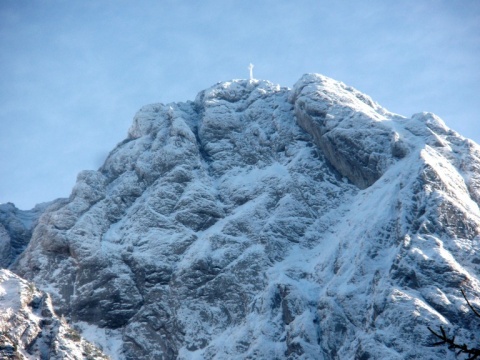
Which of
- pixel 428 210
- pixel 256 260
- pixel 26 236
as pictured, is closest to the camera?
pixel 428 210

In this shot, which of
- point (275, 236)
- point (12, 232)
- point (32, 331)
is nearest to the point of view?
point (32, 331)

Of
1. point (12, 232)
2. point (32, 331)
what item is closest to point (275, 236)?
point (32, 331)

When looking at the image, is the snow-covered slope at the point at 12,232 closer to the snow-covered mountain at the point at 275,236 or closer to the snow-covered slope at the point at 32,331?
the snow-covered mountain at the point at 275,236

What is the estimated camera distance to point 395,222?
67.2 metres

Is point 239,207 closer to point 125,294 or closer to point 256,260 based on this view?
point 256,260

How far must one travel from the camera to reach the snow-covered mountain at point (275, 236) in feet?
202

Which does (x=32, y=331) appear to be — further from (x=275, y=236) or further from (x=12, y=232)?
(x=12, y=232)

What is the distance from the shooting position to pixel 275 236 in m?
78.2

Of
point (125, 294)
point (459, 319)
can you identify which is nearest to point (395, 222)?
point (459, 319)

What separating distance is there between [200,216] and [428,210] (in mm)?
30436

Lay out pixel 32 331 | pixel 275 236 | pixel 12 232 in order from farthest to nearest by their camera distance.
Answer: pixel 12 232
pixel 275 236
pixel 32 331

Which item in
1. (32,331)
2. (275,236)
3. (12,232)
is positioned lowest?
(32,331)

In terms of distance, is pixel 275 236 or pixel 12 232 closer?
pixel 275 236

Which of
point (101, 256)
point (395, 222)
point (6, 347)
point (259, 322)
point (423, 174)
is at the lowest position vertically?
point (6, 347)
